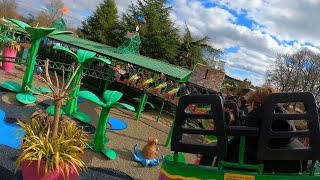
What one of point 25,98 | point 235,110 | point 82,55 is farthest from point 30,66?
point 235,110

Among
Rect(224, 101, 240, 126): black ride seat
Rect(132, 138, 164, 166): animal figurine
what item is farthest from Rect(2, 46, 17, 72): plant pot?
Rect(224, 101, 240, 126): black ride seat

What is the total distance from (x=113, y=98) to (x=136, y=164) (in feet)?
4.79

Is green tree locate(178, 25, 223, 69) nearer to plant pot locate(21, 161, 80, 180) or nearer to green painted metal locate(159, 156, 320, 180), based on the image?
plant pot locate(21, 161, 80, 180)

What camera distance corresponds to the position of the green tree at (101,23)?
30.5 m

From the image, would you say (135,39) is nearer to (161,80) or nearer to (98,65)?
(98,65)

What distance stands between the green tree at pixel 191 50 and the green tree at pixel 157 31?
0.67 metres

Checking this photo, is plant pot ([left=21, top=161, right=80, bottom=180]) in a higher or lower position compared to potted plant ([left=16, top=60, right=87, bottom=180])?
lower

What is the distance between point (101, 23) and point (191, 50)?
32.1ft

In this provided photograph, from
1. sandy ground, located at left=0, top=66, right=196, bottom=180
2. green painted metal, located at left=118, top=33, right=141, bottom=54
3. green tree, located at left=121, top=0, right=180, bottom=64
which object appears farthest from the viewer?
green tree, located at left=121, top=0, right=180, bottom=64

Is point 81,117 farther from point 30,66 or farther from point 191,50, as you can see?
point 191,50

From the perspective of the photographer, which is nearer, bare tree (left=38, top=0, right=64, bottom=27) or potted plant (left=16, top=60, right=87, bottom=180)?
potted plant (left=16, top=60, right=87, bottom=180)

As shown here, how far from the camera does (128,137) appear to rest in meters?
8.39

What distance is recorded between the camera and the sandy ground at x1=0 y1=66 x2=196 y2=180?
6062 mm

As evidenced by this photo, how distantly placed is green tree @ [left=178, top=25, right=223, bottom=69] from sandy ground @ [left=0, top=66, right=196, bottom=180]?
14559 mm
